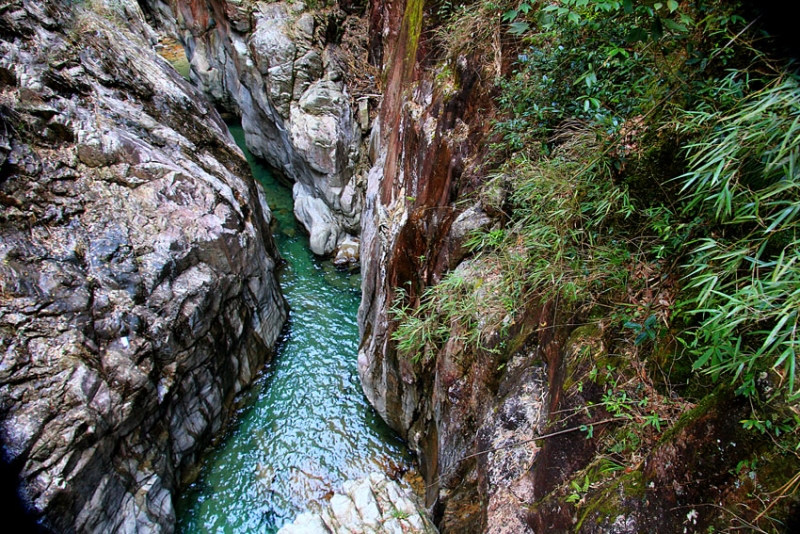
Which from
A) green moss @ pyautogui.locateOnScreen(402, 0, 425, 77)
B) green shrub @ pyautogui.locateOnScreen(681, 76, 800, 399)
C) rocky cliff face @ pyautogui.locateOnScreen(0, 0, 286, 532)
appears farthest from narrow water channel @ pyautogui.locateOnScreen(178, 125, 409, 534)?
green shrub @ pyautogui.locateOnScreen(681, 76, 800, 399)

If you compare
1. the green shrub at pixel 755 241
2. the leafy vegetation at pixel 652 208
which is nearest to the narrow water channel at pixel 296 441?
the leafy vegetation at pixel 652 208

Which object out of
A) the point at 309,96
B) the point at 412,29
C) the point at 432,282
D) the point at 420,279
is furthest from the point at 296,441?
the point at 309,96

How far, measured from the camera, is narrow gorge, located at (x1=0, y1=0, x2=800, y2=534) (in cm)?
203

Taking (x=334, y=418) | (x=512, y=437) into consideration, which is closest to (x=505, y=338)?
(x=512, y=437)

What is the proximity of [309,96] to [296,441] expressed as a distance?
32.5ft

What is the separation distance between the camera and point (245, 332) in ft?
28.9

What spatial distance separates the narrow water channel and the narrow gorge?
53 mm

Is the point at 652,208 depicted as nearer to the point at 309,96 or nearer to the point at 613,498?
the point at 613,498

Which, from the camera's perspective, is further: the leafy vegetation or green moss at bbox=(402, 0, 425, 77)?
green moss at bbox=(402, 0, 425, 77)

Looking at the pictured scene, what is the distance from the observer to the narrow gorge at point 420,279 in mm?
2029

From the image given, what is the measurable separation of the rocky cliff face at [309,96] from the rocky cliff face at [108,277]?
141 inches

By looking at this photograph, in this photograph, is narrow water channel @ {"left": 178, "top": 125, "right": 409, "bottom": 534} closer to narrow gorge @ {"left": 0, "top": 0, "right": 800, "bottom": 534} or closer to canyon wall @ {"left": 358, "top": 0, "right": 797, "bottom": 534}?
narrow gorge @ {"left": 0, "top": 0, "right": 800, "bottom": 534}

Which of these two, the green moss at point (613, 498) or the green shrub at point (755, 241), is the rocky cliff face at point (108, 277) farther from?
the green shrub at point (755, 241)

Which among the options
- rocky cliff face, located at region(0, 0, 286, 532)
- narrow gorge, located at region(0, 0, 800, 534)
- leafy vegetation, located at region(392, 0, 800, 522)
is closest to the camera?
leafy vegetation, located at region(392, 0, 800, 522)
